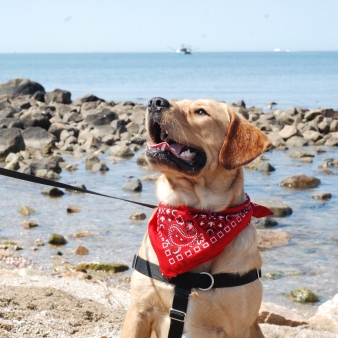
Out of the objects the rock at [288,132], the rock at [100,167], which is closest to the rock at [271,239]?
the rock at [100,167]

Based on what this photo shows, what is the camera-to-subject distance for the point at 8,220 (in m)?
10.6

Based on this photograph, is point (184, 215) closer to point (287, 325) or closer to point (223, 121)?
point (223, 121)

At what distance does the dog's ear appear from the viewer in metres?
4.32

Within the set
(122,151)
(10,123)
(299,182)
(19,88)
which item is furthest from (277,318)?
(19,88)

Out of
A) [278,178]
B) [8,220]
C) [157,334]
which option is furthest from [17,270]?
[278,178]

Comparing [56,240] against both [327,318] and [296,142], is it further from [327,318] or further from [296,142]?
[296,142]

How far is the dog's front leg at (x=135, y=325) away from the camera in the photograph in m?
4.12

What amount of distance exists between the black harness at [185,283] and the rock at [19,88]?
31.9m

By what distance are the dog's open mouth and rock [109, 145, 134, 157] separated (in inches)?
540

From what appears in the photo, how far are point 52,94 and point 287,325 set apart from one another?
27.4m

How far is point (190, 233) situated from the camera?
4.37 m

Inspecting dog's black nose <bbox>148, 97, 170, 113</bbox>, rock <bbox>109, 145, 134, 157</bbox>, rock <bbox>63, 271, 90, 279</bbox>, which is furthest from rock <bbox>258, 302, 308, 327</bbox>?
rock <bbox>109, 145, 134, 157</bbox>

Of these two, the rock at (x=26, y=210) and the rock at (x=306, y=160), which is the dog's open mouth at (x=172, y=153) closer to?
the rock at (x=26, y=210)

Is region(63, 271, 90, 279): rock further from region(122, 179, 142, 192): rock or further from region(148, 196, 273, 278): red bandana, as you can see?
region(122, 179, 142, 192): rock
